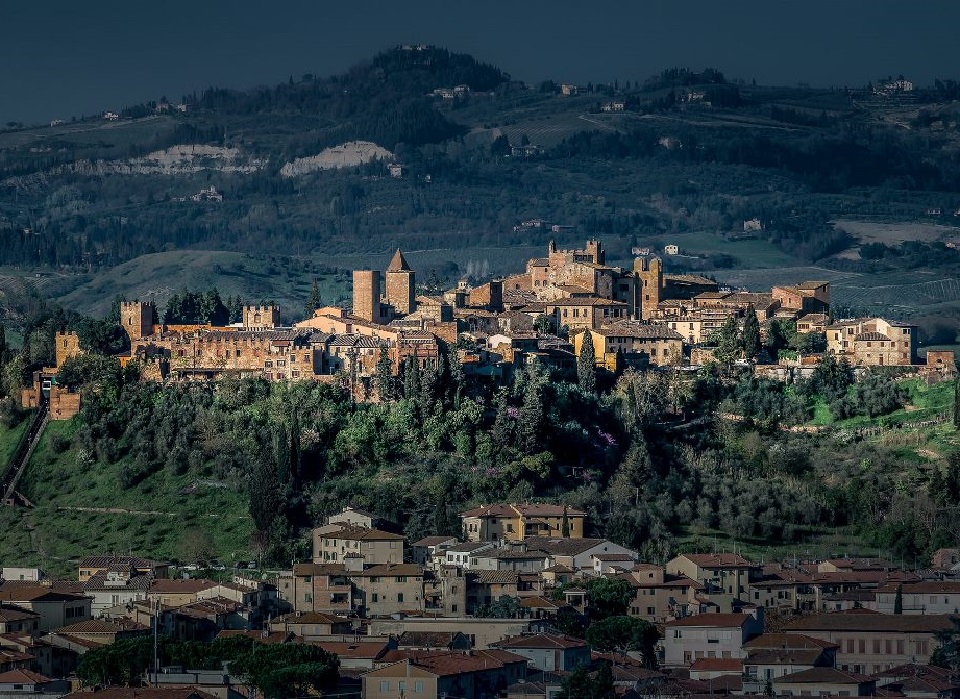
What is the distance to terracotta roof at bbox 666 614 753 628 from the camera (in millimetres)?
66250

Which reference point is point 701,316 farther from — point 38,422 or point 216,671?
point 216,671

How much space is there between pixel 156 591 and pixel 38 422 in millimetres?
20641

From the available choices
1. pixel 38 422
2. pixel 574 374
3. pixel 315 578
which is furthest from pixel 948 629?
pixel 38 422

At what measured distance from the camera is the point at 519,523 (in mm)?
78875

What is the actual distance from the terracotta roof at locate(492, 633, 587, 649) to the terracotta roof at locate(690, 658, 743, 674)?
8.54ft

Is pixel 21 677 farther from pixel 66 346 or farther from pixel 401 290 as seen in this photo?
pixel 401 290

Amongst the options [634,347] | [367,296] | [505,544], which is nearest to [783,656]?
[505,544]

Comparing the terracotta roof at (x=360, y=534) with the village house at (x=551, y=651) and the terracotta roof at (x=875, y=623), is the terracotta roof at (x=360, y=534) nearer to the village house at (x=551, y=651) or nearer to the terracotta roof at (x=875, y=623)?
the village house at (x=551, y=651)

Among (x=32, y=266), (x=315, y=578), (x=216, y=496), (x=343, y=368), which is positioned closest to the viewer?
(x=315, y=578)

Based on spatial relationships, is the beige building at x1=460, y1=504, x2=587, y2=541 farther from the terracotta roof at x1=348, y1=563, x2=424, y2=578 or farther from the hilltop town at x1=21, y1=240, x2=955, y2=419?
the hilltop town at x1=21, y1=240, x2=955, y2=419

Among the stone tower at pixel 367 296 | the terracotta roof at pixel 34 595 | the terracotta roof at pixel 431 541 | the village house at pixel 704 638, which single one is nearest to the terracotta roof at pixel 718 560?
the village house at pixel 704 638

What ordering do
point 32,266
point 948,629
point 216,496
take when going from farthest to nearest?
point 32,266
point 216,496
point 948,629

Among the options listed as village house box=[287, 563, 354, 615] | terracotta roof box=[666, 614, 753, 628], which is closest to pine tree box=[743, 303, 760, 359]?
village house box=[287, 563, 354, 615]

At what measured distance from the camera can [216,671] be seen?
2398 inches
